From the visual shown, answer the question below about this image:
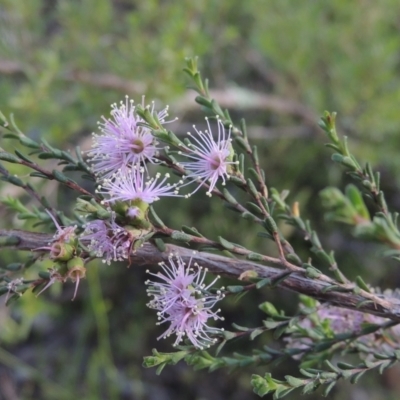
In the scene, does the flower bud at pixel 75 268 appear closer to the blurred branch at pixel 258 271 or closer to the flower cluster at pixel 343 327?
the blurred branch at pixel 258 271

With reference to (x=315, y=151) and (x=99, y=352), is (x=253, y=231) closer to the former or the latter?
(x=315, y=151)

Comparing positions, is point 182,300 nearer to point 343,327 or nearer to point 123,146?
point 123,146

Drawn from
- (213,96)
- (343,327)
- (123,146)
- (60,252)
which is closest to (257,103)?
(213,96)

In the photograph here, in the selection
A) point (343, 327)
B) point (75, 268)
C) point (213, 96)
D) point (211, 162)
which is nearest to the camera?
point (75, 268)

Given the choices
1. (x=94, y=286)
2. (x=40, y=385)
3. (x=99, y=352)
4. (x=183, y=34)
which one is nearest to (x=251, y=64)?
(x=183, y=34)

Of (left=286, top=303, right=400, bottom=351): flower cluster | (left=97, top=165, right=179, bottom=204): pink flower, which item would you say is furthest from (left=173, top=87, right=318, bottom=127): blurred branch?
(left=97, top=165, right=179, bottom=204): pink flower

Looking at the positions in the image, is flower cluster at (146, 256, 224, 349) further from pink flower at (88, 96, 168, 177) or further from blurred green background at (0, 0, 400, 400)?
blurred green background at (0, 0, 400, 400)

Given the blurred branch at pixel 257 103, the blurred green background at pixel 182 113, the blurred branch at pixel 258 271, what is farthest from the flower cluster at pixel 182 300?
the blurred branch at pixel 257 103
